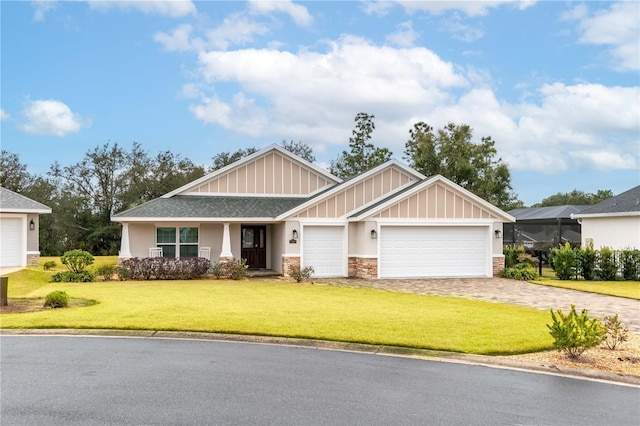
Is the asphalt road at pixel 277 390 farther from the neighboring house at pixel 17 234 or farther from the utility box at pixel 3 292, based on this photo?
the neighboring house at pixel 17 234

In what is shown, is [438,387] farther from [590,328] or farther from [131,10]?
[131,10]

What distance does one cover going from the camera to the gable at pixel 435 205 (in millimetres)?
21547

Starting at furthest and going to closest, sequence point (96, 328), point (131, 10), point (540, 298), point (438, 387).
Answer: point (131, 10), point (540, 298), point (96, 328), point (438, 387)

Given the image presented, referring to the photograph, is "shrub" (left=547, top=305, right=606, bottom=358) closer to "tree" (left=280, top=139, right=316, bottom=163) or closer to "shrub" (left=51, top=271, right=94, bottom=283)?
"shrub" (left=51, top=271, right=94, bottom=283)

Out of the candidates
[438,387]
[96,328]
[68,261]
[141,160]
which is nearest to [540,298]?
[438,387]

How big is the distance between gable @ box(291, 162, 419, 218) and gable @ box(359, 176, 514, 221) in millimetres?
1512

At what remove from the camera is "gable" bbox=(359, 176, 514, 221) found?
21.5 m

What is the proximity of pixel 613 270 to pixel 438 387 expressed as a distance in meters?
19.5

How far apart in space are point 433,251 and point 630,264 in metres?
9.01

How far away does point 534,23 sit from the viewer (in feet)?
67.1

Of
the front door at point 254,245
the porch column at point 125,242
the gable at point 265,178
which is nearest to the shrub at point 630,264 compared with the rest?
the gable at point 265,178

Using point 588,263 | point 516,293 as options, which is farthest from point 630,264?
point 516,293

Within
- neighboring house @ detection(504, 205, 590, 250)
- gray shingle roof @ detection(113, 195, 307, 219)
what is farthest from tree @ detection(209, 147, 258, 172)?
neighboring house @ detection(504, 205, 590, 250)

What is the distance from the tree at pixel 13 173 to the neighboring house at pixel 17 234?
20135 millimetres
